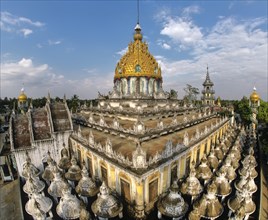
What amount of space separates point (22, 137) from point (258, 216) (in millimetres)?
29157

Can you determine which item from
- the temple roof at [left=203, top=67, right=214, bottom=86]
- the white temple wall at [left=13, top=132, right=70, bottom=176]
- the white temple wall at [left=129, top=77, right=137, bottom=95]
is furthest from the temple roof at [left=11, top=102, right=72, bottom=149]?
the temple roof at [left=203, top=67, right=214, bottom=86]

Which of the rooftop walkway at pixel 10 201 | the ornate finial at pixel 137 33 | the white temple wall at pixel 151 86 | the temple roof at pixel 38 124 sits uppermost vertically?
the ornate finial at pixel 137 33

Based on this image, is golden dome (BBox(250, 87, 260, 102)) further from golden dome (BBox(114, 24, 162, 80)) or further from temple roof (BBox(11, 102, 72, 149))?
temple roof (BBox(11, 102, 72, 149))

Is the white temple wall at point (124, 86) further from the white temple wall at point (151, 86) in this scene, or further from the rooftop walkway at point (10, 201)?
the rooftop walkway at point (10, 201)

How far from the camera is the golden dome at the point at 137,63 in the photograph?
115 ft

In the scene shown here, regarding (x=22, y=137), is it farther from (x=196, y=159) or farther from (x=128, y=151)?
(x=196, y=159)

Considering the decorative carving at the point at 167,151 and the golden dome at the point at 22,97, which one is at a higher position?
the golden dome at the point at 22,97

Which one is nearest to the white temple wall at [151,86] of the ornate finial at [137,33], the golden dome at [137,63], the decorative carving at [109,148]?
the golden dome at [137,63]

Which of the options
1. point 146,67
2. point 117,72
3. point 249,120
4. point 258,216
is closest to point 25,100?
point 117,72

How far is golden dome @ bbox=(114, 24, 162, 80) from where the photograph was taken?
35.0m

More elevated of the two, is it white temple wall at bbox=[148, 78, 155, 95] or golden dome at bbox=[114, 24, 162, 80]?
golden dome at bbox=[114, 24, 162, 80]

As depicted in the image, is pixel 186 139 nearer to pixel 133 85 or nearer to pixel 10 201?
pixel 133 85

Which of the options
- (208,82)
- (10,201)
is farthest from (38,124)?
(208,82)

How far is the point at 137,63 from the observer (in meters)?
35.1
